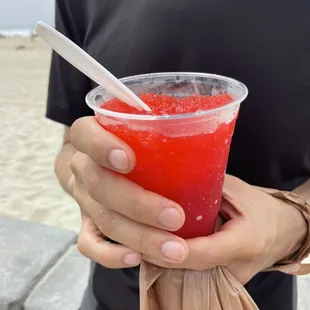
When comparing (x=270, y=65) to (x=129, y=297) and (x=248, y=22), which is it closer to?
(x=248, y=22)

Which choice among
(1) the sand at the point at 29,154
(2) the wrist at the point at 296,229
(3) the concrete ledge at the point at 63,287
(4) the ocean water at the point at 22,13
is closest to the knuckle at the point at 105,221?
(2) the wrist at the point at 296,229

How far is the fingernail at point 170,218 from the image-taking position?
524mm

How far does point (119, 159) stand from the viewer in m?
0.51

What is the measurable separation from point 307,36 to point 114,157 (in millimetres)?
367

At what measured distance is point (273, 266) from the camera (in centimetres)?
71

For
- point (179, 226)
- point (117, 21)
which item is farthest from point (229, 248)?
point (117, 21)

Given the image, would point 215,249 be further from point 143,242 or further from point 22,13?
point 22,13

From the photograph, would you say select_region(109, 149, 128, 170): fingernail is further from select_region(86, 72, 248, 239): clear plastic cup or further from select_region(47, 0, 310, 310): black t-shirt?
select_region(47, 0, 310, 310): black t-shirt

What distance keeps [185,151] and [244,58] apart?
27cm

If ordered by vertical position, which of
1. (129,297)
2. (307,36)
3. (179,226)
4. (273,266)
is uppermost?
(307,36)

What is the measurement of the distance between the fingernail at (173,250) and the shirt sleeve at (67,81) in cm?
42

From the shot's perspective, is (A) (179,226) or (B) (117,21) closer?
(A) (179,226)

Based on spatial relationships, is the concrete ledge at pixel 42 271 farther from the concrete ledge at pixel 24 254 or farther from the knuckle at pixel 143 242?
the knuckle at pixel 143 242

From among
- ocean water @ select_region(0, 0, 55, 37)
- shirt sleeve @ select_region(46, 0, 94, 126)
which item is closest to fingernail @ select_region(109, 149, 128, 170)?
shirt sleeve @ select_region(46, 0, 94, 126)
